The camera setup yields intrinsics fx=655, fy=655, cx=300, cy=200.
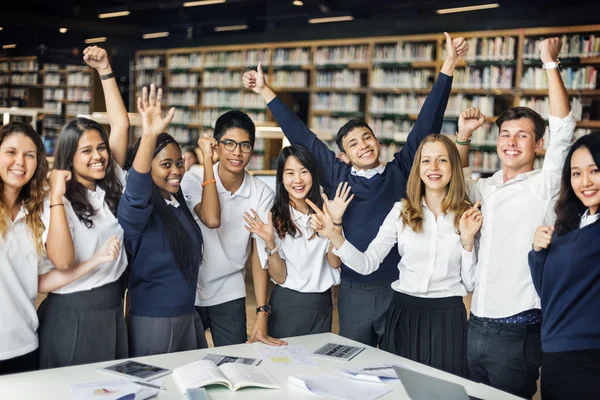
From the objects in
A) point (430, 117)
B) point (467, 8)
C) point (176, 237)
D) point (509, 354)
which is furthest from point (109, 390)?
point (467, 8)

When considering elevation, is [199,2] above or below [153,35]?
above

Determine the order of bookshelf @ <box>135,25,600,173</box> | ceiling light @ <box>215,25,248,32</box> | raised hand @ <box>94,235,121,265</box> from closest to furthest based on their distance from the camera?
raised hand @ <box>94,235,121,265</box> < bookshelf @ <box>135,25,600,173</box> < ceiling light @ <box>215,25,248,32</box>

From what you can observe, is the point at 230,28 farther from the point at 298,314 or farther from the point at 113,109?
the point at 298,314

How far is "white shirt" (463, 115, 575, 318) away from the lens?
91.7 inches

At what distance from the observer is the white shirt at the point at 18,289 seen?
219cm

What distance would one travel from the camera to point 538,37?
8.05 m

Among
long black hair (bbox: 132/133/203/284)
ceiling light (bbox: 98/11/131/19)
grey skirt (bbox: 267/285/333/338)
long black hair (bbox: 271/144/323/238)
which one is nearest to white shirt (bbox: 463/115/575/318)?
grey skirt (bbox: 267/285/333/338)

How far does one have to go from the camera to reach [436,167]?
257 centimetres

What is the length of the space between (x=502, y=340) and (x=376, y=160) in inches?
40.6

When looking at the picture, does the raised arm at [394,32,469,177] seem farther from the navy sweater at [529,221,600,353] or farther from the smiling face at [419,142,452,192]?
the navy sweater at [529,221,600,353]

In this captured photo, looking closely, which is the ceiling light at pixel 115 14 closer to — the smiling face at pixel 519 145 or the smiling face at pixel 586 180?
the smiling face at pixel 519 145

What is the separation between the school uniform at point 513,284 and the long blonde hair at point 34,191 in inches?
63.5

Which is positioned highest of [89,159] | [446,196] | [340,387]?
[89,159]

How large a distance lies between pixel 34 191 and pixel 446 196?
1.56 metres
